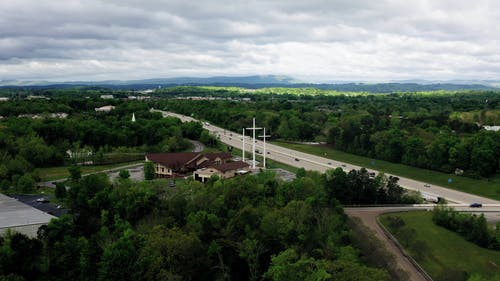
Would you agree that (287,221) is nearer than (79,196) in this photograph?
Yes

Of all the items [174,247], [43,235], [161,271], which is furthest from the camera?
[43,235]

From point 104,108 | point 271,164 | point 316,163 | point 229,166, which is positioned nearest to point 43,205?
point 229,166

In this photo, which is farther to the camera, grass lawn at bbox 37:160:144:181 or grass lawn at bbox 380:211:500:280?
grass lawn at bbox 37:160:144:181

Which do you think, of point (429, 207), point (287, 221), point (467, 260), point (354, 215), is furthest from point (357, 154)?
point (287, 221)

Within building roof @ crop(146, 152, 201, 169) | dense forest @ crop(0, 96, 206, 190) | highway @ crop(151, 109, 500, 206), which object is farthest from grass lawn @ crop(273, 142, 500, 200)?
building roof @ crop(146, 152, 201, 169)

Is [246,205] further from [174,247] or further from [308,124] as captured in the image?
[308,124]

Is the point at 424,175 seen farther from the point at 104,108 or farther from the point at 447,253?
the point at 104,108

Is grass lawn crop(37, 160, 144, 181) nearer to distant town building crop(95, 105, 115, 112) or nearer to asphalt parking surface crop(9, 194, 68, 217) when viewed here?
asphalt parking surface crop(9, 194, 68, 217)
